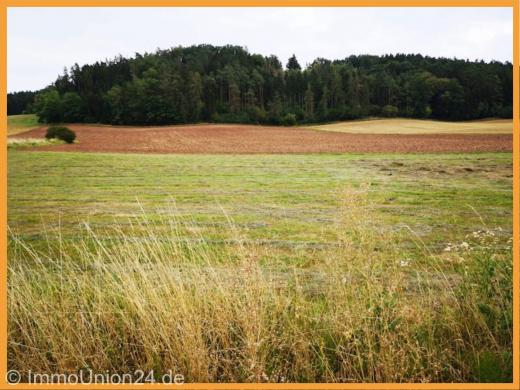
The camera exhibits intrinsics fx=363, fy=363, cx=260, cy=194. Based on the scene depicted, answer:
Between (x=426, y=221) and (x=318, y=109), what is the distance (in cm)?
9661

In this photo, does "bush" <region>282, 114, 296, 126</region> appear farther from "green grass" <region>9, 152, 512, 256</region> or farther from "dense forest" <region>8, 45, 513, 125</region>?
"green grass" <region>9, 152, 512, 256</region>

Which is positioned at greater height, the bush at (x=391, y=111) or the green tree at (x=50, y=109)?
the green tree at (x=50, y=109)

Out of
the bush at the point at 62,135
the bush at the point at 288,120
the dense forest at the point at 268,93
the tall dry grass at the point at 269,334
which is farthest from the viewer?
the dense forest at the point at 268,93

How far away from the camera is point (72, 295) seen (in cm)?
539

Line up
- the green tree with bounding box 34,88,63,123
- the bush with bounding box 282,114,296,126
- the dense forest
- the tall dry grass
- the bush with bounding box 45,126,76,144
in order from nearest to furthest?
the tall dry grass < the bush with bounding box 45,126,76,144 < the bush with bounding box 282,114,296,126 < the dense forest < the green tree with bounding box 34,88,63,123

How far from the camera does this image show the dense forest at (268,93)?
91.1 meters

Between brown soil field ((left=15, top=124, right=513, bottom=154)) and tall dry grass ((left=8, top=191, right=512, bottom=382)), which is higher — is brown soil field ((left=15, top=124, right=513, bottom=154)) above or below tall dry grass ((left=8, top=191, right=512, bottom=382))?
above

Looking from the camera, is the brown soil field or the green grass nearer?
the green grass

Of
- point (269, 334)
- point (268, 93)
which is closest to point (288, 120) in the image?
point (268, 93)

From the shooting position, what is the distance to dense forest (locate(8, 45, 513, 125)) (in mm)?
91062

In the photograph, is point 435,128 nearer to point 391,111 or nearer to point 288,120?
point 391,111

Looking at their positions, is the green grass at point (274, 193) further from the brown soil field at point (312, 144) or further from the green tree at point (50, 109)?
the green tree at point (50, 109)

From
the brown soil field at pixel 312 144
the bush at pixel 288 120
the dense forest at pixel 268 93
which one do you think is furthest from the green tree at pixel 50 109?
the bush at pixel 288 120

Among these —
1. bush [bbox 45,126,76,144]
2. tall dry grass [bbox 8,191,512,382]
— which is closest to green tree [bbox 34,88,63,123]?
bush [bbox 45,126,76,144]
